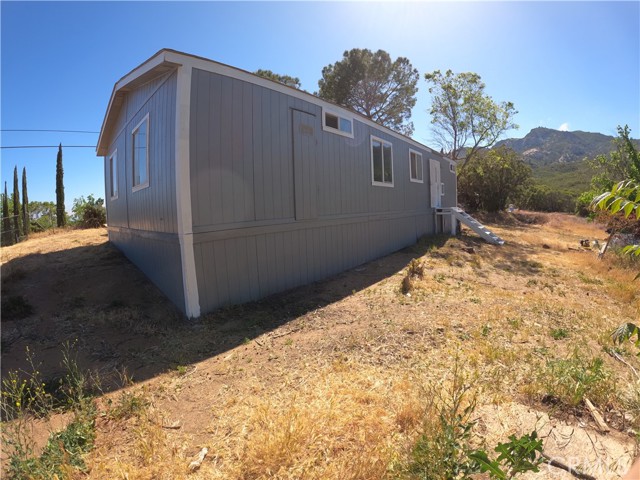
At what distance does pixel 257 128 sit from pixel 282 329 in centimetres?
319

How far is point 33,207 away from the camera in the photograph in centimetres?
4791

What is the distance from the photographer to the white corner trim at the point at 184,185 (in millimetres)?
4344

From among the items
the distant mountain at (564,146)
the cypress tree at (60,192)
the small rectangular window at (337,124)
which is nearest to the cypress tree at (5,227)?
the cypress tree at (60,192)

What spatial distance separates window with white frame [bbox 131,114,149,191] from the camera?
19.1 ft

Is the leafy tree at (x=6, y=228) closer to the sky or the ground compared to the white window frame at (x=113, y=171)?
closer to the ground

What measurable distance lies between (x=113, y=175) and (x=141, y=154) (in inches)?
177

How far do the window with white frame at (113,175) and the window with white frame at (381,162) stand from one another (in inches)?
274

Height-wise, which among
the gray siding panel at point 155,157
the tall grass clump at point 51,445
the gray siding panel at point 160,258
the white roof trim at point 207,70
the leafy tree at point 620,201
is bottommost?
the tall grass clump at point 51,445

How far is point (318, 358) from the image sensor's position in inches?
135

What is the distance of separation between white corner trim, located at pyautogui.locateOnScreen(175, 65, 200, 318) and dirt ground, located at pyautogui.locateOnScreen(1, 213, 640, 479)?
0.57 metres

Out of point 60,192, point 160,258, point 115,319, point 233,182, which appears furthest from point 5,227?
point 233,182

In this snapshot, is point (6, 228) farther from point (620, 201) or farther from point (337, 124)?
point (620, 201)

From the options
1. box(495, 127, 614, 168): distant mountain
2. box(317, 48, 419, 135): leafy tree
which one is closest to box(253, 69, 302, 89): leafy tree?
box(317, 48, 419, 135): leafy tree

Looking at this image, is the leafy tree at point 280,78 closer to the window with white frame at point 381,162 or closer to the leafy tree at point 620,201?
the window with white frame at point 381,162
